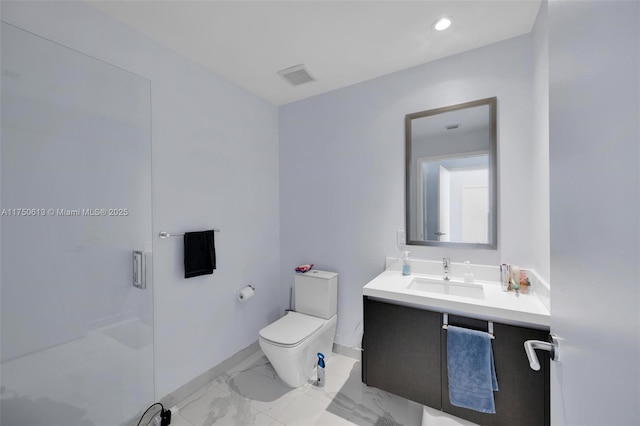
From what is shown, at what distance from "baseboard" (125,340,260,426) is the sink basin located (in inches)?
61.4

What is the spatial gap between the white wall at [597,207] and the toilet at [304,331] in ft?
4.70

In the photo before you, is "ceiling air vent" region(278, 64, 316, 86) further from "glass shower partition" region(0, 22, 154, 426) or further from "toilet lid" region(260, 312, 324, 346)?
"toilet lid" region(260, 312, 324, 346)

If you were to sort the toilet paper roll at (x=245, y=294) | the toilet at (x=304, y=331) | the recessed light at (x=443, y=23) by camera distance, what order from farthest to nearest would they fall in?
the toilet paper roll at (x=245, y=294) < the toilet at (x=304, y=331) < the recessed light at (x=443, y=23)

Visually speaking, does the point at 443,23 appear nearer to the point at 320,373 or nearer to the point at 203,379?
the point at 320,373

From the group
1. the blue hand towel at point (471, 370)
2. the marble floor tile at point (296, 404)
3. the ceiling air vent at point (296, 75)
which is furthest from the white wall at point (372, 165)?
the blue hand towel at point (471, 370)

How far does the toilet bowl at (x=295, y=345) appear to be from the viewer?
1747mm

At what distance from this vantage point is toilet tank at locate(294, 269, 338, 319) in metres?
2.17

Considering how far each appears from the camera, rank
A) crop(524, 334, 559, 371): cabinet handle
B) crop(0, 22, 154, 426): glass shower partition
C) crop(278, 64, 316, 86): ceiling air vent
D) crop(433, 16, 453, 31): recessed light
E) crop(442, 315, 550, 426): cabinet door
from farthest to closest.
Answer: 1. crop(278, 64, 316, 86): ceiling air vent
2. crop(433, 16, 453, 31): recessed light
3. crop(442, 315, 550, 426): cabinet door
4. crop(0, 22, 154, 426): glass shower partition
5. crop(524, 334, 559, 371): cabinet handle

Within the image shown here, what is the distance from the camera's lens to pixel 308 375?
194 centimetres

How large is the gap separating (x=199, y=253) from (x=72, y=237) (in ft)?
2.33

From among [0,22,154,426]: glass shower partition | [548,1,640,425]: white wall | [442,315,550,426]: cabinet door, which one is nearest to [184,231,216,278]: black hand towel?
[0,22,154,426]: glass shower partition

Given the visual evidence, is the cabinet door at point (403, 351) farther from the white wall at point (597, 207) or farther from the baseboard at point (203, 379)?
the baseboard at point (203, 379)

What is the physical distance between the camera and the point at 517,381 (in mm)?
1260

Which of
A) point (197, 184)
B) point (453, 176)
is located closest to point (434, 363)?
point (453, 176)
